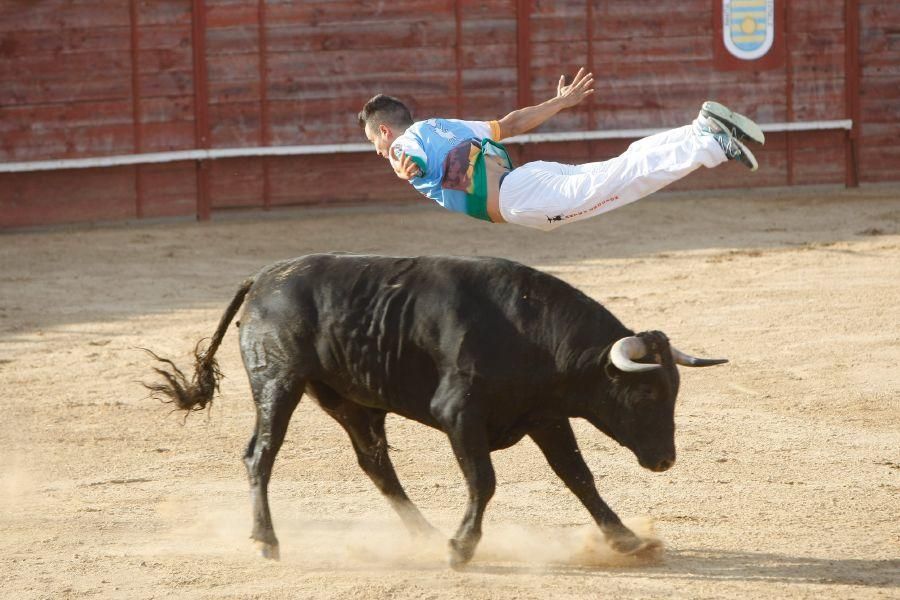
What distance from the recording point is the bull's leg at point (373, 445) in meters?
4.55

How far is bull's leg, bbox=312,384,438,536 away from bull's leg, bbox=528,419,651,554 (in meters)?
0.47

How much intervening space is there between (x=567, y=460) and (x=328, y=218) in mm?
6793

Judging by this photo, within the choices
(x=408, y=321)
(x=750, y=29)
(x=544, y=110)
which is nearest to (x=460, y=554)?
(x=408, y=321)

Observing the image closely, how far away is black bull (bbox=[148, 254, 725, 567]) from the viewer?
4.14 meters

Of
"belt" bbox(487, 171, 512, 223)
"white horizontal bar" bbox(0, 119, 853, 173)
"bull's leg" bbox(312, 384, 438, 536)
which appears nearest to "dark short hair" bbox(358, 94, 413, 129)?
"belt" bbox(487, 171, 512, 223)

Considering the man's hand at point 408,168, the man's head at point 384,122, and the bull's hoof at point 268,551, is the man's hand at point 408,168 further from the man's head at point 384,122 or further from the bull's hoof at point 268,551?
the bull's hoof at point 268,551

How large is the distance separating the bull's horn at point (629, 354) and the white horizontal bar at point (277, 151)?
675 cm

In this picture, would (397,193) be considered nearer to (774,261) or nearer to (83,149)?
(83,149)

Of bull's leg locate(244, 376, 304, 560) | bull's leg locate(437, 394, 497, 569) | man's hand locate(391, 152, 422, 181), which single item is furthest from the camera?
man's hand locate(391, 152, 422, 181)

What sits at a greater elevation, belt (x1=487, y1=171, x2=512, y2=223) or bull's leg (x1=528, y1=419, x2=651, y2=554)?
belt (x1=487, y1=171, x2=512, y2=223)

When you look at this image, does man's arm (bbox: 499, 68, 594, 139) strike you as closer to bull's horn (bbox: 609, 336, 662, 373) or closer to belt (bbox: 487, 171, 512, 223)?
belt (bbox: 487, 171, 512, 223)

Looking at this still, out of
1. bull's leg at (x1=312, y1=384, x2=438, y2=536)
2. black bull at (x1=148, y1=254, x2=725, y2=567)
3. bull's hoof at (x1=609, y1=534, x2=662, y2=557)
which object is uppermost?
black bull at (x1=148, y1=254, x2=725, y2=567)

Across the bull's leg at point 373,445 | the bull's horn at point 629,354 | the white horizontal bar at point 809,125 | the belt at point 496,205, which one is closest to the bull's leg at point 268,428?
the bull's leg at point 373,445

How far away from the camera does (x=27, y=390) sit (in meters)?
6.54
